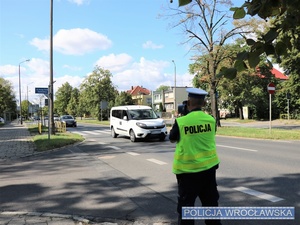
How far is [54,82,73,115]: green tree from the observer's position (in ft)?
419

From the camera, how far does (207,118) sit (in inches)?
142

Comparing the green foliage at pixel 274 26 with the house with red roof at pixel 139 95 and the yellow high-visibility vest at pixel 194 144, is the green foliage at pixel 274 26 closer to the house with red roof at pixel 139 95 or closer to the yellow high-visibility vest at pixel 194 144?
the yellow high-visibility vest at pixel 194 144

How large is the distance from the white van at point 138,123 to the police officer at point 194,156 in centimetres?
1316

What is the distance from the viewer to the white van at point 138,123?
1688 centimetres

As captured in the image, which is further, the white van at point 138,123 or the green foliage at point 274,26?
the white van at point 138,123

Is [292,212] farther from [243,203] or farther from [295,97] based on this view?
[295,97]

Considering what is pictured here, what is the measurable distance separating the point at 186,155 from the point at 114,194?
10.7 ft

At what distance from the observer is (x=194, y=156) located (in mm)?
3523

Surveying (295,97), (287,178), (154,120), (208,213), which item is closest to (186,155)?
(208,213)

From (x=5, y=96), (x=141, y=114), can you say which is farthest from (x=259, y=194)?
(x=5, y=96)

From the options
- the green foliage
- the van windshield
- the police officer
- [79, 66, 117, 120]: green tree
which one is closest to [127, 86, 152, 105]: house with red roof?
[79, 66, 117, 120]: green tree

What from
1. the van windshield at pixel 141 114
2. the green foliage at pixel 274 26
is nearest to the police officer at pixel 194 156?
the green foliage at pixel 274 26

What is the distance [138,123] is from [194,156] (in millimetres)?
13535

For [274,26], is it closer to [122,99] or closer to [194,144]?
[194,144]
